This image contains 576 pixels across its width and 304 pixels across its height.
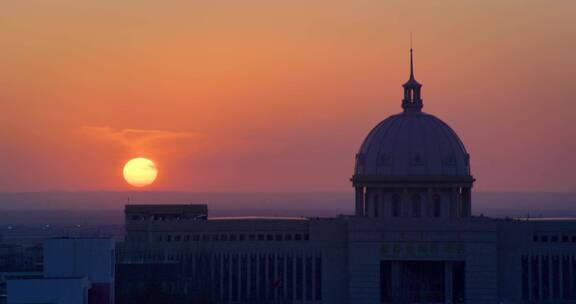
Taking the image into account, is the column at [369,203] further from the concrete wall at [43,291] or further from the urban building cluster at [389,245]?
the concrete wall at [43,291]

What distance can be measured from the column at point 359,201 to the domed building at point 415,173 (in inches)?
10.6

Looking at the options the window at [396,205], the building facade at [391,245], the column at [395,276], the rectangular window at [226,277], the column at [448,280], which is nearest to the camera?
the building facade at [391,245]

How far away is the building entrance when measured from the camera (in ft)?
342

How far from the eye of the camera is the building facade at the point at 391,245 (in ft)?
340

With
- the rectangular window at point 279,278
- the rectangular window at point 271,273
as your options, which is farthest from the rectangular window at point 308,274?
the rectangular window at point 271,273

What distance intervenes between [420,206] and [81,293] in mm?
44069

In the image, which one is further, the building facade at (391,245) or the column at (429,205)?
the column at (429,205)

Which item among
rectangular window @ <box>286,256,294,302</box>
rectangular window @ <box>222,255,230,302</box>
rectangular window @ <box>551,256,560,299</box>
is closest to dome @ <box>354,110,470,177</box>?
rectangular window @ <box>286,256,294,302</box>

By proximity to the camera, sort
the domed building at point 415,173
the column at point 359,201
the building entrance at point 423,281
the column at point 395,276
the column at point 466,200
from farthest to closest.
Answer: the column at point 359,201, the column at point 466,200, the domed building at point 415,173, the building entrance at point 423,281, the column at point 395,276

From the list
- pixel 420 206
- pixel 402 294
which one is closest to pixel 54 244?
pixel 402 294

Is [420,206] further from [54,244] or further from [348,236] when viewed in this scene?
[54,244]

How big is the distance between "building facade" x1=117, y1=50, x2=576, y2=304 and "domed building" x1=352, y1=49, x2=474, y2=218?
69mm

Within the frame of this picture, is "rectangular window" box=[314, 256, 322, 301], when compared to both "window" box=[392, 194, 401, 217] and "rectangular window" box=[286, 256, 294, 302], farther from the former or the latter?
"window" box=[392, 194, 401, 217]

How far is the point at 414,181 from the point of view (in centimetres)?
10912
